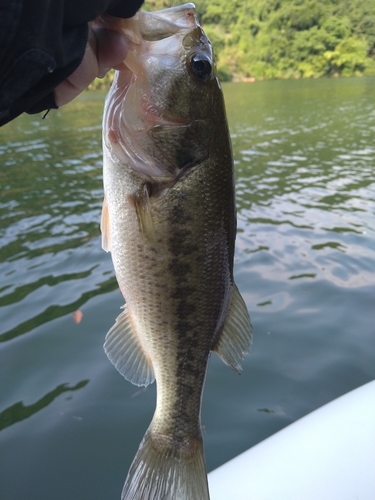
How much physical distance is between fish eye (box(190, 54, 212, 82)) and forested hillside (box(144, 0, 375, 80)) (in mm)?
63836

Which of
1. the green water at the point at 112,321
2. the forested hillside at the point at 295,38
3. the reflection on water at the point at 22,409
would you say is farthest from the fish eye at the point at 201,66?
the forested hillside at the point at 295,38

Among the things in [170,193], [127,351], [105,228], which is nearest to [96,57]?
[170,193]

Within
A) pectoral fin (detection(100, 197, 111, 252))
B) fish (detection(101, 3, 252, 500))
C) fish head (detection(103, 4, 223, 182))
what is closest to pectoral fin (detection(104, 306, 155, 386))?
fish (detection(101, 3, 252, 500))

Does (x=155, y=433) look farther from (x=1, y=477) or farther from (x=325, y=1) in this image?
(x=325, y=1)

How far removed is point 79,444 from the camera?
3508 mm

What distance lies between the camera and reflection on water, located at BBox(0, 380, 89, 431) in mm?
3742

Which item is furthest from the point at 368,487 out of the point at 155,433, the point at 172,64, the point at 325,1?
the point at 325,1

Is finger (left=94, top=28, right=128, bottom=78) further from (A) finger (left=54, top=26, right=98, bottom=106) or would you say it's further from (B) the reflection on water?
(B) the reflection on water

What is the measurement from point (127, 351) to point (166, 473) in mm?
542

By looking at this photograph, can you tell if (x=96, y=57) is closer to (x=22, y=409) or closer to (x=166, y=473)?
(x=166, y=473)

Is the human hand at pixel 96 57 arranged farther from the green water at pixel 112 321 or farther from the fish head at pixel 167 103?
the green water at pixel 112 321

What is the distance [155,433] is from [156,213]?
1.01 m

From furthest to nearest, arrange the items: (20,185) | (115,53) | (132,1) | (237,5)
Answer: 1. (237,5)
2. (20,185)
3. (115,53)
4. (132,1)

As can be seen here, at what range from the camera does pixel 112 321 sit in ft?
16.9
